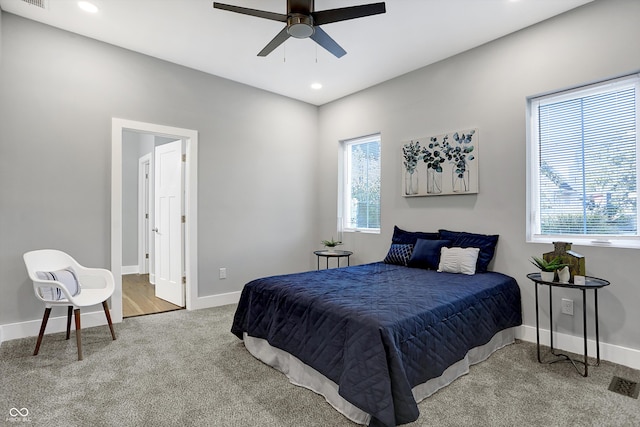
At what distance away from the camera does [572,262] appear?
2.45 m

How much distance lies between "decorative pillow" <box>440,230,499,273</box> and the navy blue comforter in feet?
0.43

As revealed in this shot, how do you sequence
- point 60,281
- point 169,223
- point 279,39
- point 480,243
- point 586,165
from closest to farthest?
point 279,39, point 60,281, point 586,165, point 480,243, point 169,223

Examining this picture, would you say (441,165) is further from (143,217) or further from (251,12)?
(143,217)

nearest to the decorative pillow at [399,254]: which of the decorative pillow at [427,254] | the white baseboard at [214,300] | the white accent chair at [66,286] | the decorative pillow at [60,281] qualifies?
the decorative pillow at [427,254]

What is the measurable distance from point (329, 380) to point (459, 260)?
1.77 m

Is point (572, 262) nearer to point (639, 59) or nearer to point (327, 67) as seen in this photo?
point (639, 59)

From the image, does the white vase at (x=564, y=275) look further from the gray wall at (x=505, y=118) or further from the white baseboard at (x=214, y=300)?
the white baseboard at (x=214, y=300)

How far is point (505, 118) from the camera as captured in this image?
3199 millimetres

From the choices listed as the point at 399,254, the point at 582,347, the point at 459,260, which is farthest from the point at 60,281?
the point at 582,347

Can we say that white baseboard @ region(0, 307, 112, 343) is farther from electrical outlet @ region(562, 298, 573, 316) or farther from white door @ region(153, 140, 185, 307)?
electrical outlet @ region(562, 298, 573, 316)

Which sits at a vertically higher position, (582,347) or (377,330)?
(377,330)

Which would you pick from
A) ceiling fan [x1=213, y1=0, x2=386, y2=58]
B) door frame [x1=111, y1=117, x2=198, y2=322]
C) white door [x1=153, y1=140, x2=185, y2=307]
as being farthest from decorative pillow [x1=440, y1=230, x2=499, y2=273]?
white door [x1=153, y1=140, x2=185, y2=307]

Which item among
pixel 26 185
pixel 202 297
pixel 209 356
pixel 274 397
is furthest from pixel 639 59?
pixel 26 185

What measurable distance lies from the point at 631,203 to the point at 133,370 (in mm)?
3920
